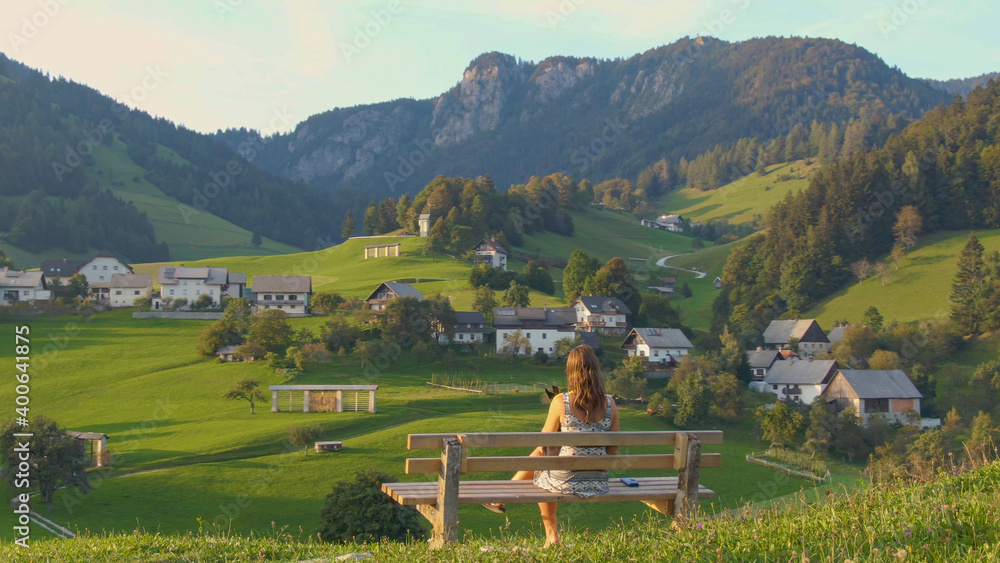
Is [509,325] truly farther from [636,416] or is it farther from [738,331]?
[738,331]

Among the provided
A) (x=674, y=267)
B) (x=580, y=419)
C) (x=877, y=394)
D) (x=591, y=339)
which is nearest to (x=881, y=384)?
(x=877, y=394)

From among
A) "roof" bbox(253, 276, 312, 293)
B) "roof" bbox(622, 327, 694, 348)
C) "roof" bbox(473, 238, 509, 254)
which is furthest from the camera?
"roof" bbox(473, 238, 509, 254)

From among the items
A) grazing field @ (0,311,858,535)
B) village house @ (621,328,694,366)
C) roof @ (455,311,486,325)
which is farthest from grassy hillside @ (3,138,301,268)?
Answer: village house @ (621,328,694,366)

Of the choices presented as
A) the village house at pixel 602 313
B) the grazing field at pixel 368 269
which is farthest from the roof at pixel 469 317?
the village house at pixel 602 313

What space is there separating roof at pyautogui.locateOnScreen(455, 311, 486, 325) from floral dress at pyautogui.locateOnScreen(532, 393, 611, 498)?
62246mm

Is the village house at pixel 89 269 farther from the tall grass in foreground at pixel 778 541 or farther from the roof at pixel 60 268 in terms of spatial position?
the tall grass in foreground at pixel 778 541

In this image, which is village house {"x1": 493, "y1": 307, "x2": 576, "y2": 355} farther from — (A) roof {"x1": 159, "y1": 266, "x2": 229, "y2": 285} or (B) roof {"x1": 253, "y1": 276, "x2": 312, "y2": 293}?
(A) roof {"x1": 159, "y1": 266, "x2": 229, "y2": 285}

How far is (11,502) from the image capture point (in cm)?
3356

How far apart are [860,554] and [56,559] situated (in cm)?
701

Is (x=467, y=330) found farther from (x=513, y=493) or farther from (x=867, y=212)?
(x=513, y=493)

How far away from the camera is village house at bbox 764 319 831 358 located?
79.6 metres

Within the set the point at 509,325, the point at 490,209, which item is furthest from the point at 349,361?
the point at 490,209

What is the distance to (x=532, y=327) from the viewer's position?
71.8 m

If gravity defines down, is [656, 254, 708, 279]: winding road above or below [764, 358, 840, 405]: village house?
above
